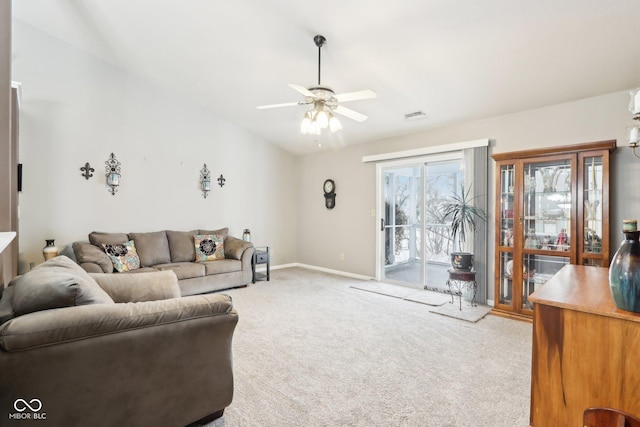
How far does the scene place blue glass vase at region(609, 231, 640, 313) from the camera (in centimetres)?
128

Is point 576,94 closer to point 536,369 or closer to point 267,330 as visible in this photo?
point 536,369

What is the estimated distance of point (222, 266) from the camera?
4.71 m

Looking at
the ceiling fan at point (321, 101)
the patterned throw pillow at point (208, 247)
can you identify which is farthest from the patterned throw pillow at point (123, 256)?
the ceiling fan at point (321, 101)

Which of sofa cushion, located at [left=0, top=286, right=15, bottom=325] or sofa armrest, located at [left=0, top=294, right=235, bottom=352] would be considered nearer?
sofa armrest, located at [left=0, top=294, right=235, bottom=352]

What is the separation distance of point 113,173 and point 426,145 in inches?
183

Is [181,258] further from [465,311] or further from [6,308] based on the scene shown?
[465,311]

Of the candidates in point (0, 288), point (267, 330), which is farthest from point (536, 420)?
point (0, 288)

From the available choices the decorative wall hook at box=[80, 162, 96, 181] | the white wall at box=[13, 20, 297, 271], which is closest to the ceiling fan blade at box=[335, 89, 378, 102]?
the white wall at box=[13, 20, 297, 271]

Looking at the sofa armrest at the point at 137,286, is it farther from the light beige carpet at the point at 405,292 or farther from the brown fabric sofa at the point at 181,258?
the light beige carpet at the point at 405,292

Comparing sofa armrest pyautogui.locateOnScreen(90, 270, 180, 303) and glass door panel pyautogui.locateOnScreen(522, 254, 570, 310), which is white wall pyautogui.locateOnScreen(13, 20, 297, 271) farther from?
glass door panel pyautogui.locateOnScreen(522, 254, 570, 310)

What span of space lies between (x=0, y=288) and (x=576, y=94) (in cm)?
530

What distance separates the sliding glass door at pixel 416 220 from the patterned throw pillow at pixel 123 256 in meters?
3.77

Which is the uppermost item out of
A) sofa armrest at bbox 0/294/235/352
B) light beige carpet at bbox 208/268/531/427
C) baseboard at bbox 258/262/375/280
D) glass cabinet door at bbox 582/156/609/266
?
glass cabinet door at bbox 582/156/609/266

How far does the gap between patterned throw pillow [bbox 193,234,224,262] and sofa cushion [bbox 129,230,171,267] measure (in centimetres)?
43
